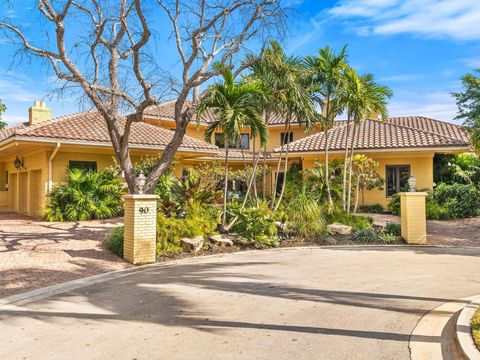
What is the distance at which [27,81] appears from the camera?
1312 centimetres

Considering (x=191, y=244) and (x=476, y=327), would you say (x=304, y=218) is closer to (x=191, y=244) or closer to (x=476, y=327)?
(x=191, y=244)

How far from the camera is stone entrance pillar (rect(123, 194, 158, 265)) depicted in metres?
9.61

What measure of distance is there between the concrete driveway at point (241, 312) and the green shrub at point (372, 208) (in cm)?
1155

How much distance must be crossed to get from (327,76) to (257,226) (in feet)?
21.5

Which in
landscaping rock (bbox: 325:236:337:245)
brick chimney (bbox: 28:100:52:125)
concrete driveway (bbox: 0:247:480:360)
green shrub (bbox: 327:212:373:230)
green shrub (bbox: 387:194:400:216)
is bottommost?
concrete driveway (bbox: 0:247:480:360)

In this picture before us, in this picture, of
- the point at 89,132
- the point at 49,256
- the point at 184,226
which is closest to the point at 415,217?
the point at 184,226

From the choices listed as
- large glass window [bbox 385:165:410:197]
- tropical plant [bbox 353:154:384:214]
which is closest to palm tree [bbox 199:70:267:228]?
tropical plant [bbox 353:154:384:214]

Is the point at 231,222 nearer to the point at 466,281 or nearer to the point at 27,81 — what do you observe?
the point at 466,281

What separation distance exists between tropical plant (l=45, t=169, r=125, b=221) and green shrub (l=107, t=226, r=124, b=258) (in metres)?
5.84

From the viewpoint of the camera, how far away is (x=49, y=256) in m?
9.73

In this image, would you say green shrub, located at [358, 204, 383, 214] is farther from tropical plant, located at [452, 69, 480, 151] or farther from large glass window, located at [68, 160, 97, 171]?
large glass window, located at [68, 160, 97, 171]

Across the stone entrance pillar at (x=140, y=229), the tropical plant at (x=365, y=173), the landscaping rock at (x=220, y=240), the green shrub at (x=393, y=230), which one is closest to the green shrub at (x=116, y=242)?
the stone entrance pillar at (x=140, y=229)

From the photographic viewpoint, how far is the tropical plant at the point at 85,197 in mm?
16156

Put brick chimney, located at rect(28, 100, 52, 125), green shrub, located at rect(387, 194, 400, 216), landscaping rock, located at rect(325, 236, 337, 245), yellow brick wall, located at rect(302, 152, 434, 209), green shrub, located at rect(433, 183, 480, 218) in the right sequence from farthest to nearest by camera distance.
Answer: brick chimney, located at rect(28, 100, 52, 125)
yellow brick wall, located at rect(302, 152, 434, 209)
green shrub, located at rect(387, 194, 400, 216)
green shrub, located at rect(433, 183, 480, 218)
landscaping rock, located at rect(325, 236, 337, 245)
